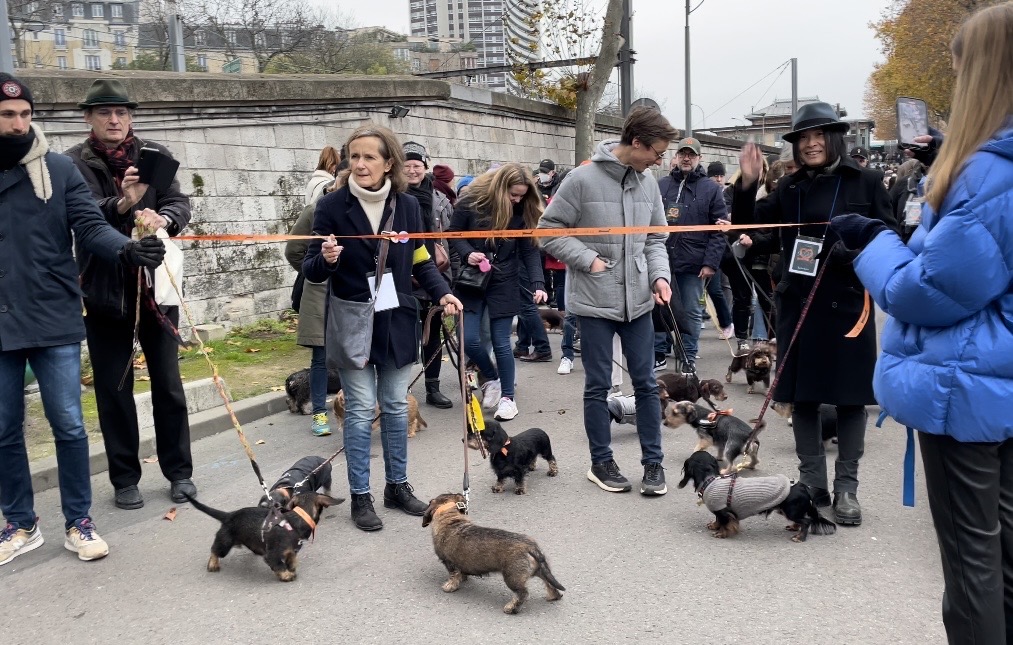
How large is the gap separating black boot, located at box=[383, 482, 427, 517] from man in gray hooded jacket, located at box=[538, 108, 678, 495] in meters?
1.15

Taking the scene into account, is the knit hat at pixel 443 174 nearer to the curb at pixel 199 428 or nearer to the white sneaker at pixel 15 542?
the curb at pixel 199 428

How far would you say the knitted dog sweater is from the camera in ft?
14.7

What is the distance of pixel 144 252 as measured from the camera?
4.24 m

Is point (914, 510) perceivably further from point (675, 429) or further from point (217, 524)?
point (217, 524)

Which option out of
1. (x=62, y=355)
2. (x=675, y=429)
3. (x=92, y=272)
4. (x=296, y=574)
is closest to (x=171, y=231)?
(x=92, y=272)

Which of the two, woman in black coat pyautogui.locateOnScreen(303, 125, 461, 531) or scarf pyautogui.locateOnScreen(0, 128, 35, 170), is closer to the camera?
scarf pyautogui.locateOnScreen(0, 128, 35, 170)

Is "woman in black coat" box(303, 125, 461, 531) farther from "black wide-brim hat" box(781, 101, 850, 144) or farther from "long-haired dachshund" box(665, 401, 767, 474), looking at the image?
"long-haired dachshund" box(665, 401, 767, 474)

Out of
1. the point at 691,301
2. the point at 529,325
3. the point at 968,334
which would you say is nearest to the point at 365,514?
the point at 968,334

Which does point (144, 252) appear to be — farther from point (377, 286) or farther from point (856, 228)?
point (856, 228)

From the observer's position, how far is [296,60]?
27000 millimetres

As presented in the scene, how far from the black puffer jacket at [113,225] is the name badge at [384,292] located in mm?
1274

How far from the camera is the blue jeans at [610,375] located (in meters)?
5.26

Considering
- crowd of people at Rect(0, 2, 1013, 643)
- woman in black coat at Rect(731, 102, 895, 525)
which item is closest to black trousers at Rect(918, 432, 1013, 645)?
crowd of people at Rect(0, 2, 1013, 643)

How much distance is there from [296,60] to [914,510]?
2535cm
